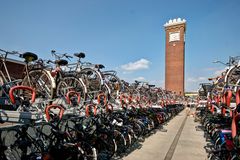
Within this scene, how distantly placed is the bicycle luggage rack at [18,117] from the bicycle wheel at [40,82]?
1142 mm

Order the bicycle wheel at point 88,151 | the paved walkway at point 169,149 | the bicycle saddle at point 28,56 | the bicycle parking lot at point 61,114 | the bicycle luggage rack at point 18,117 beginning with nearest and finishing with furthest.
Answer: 1. the bicycle parking lot at point 61,114
2. the bicycle luggage rack at point 18,117
3. the bicycle wheel at point 88,151
4. the bicycle saddle at point 28,56
5. the paved walkway at point 169,149

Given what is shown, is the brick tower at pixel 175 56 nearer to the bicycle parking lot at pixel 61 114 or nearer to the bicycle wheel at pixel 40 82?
the bicycle parking lot at pixel 61 114

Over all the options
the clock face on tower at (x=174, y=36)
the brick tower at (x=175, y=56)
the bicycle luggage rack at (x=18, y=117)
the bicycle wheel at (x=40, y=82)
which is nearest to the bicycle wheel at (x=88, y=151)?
the bicycle luggage rack at (x=18, y=117)

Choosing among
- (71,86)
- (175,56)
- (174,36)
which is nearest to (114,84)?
(71,86)

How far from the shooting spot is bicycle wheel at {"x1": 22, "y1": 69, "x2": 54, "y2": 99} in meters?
4.24

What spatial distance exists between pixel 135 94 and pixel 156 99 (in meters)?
3.25

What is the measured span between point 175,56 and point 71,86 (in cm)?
3198

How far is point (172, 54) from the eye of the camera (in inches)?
1395

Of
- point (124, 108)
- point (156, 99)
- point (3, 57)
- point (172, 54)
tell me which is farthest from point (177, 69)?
point (3, 57)

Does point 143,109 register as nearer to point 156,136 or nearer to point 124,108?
point 156,136

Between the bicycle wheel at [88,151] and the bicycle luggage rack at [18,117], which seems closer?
the bicycle luggage rack at [18,117]

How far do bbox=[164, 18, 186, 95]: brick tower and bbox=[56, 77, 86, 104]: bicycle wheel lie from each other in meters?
31.1

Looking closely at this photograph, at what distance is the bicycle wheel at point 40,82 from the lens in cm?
424

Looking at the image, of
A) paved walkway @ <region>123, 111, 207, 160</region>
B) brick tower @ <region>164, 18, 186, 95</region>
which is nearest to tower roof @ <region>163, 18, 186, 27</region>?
brick tower @ <region>164, 18, 186, 95</region>
